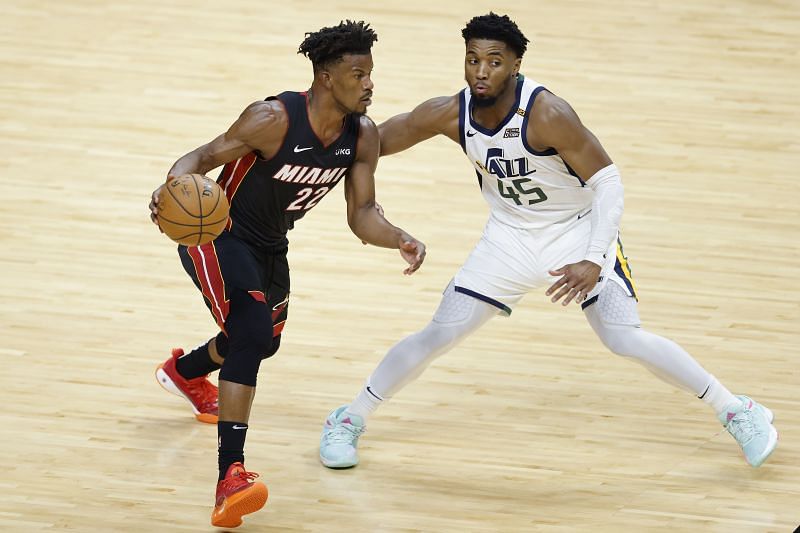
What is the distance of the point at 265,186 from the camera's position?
15.8 feet

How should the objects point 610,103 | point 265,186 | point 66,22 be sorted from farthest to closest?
1. point 66,22
2. point 610,103
3. point 265,186

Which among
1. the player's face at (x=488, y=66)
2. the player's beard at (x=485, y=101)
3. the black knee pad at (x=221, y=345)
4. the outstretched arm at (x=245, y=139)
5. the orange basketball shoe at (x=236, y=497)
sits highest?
the player's face at (x=488, y=66)

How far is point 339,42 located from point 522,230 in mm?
1046

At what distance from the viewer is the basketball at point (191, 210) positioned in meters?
4.32

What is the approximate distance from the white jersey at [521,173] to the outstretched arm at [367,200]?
0.35m

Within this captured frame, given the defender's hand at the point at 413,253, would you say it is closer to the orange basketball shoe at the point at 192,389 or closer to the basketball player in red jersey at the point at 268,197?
the basketball player in red jersey at the point at 268,197

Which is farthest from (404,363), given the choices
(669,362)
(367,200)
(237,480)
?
(669,362)

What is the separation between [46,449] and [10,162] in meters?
3.54

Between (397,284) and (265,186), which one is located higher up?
(265,186)

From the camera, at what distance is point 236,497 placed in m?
4.35

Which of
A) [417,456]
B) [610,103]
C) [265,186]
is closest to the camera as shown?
[265,186]

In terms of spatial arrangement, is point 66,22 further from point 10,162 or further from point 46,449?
point 46,449

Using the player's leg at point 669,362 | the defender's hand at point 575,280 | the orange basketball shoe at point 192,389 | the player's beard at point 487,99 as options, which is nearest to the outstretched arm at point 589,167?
the defender's hand at point 575,280

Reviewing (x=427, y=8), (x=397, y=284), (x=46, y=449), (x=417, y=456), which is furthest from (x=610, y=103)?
(x=46, y=449)
